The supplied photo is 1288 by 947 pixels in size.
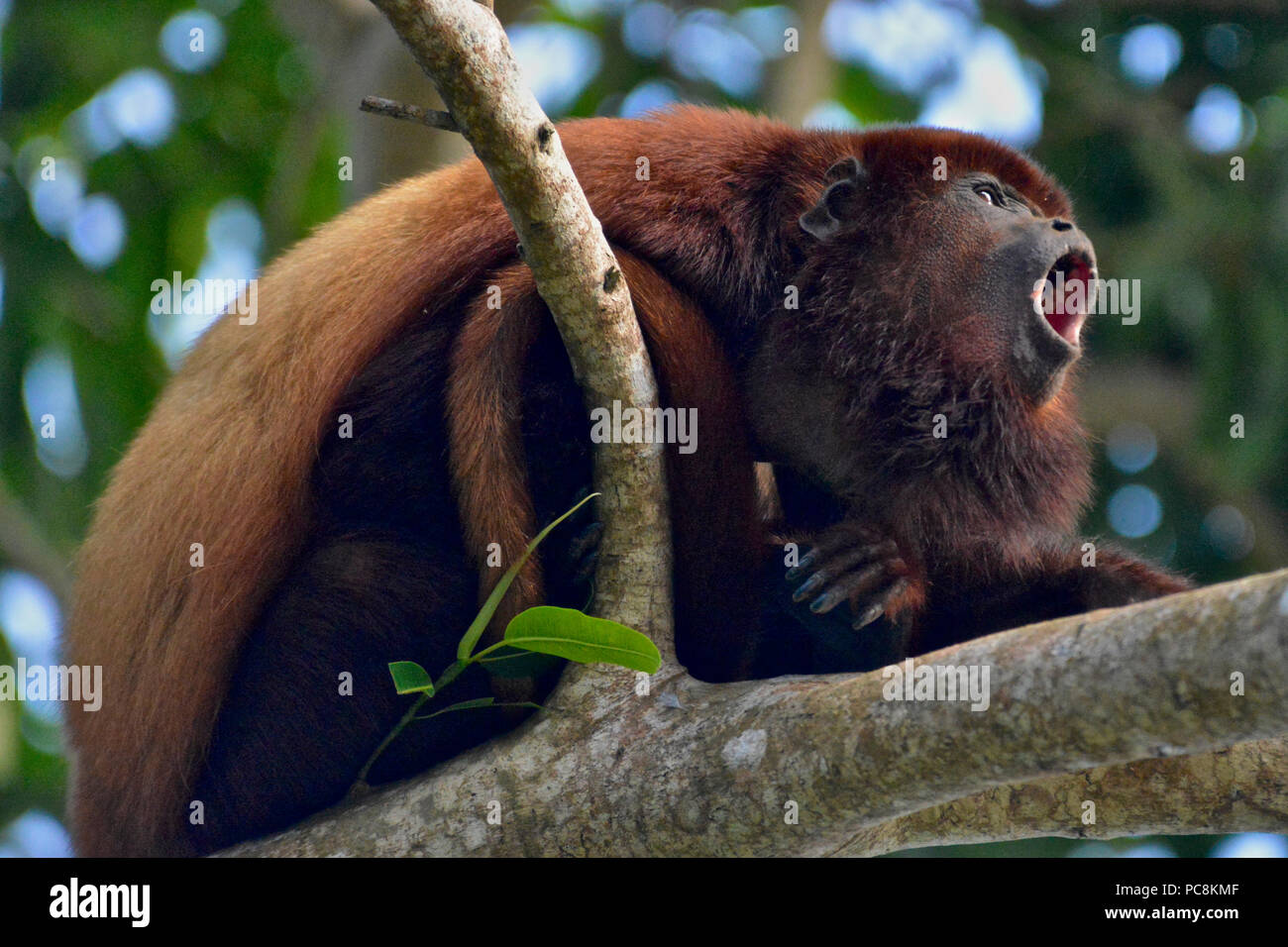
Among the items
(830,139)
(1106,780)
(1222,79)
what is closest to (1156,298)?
(1222,79)

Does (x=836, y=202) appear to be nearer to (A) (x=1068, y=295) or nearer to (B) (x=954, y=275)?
(B) (x=954, y=275)

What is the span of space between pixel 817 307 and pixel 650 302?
660 mm

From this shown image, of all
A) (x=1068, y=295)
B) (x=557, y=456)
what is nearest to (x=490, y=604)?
(x=557, y=456)

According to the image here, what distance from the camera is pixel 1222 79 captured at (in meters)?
9.31

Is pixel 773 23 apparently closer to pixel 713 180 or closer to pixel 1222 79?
pixel 1222 79

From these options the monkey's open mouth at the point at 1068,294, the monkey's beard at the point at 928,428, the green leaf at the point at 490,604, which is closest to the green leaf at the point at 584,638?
the green leaf at the point at 490,604

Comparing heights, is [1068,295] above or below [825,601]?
above

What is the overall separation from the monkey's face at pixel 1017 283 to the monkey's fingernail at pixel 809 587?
101cm

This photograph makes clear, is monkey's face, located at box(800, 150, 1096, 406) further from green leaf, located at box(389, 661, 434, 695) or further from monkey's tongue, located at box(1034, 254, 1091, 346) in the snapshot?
green leaf, located at box(389, 661, 434, 695)

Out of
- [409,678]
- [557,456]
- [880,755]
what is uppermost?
[557,456]

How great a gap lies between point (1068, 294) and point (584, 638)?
6.63ft

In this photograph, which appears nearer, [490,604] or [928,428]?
[490,604]

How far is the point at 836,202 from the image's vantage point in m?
3.99

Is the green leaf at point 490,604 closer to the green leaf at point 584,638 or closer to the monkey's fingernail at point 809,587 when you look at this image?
the green leaf at point 584,638
